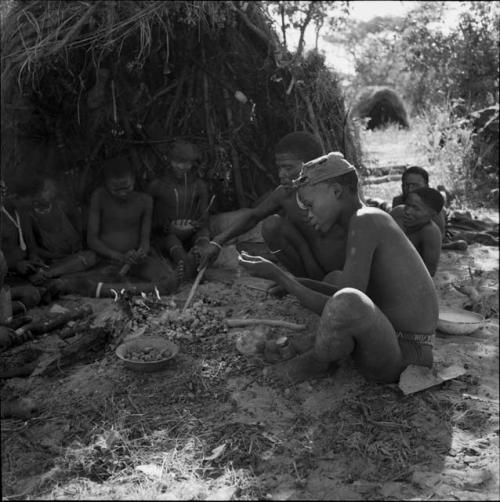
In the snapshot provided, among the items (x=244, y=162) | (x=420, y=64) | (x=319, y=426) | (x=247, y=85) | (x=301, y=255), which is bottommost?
(x=319, y=426)

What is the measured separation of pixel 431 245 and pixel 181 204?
7.66 feet

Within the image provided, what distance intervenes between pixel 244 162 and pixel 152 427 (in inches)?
161

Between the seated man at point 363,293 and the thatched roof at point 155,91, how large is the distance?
272cm

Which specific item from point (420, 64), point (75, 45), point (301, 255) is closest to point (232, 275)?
point (301, 255)

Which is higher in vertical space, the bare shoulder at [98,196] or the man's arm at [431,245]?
the bare shoulder at [98,196]

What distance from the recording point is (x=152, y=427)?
281 cm

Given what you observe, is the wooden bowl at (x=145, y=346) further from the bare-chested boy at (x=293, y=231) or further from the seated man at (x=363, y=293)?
the bare-chested boy at (x=293, y=231)

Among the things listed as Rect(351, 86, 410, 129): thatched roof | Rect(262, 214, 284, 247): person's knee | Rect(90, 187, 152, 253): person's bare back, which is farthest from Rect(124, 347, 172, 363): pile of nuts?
Rect(351, 86, 410, 129): thatched roof

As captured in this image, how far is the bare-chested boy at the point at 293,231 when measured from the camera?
12.0ft

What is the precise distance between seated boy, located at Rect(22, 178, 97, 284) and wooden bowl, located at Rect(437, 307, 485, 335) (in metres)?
2.86

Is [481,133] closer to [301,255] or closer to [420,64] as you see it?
[420,64]

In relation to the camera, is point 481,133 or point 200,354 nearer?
point 200,354

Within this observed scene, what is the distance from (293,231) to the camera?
4.06 m

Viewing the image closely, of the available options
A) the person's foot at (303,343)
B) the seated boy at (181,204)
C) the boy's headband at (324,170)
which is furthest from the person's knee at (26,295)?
the boy's headband at (324,170)
